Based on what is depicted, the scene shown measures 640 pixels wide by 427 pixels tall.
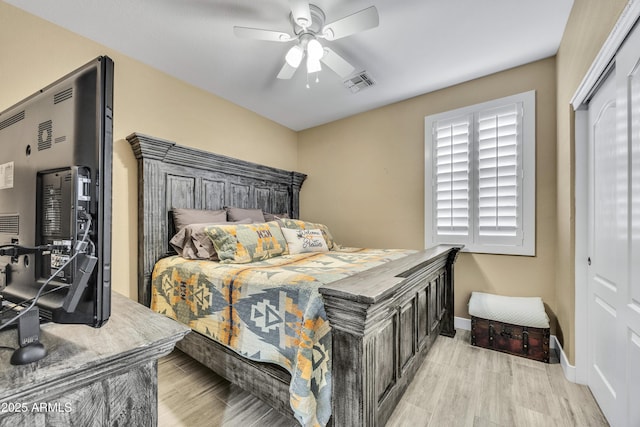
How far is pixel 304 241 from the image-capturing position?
8.62 ft

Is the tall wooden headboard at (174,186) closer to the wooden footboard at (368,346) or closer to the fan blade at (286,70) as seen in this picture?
the wooden footboard at (368,346)

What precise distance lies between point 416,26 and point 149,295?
309 centimetres

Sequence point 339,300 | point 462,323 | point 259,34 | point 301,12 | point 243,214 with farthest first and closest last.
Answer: point 243,214 < point 462,323 < point 259,34 < point 301,12 < point 339,300

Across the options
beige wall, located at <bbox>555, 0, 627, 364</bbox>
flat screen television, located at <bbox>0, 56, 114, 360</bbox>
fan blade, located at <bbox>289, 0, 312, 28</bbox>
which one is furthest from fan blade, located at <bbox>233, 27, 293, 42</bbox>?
beige wall, located at <bbox>555, 0, 627, 364</bbox>

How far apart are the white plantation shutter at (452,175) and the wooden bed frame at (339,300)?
410 millimetres

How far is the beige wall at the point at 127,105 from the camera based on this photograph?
5.90 feet

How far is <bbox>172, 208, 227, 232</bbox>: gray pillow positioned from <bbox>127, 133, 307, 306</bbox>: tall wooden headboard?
88 millimetres

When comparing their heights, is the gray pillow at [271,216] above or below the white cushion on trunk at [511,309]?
above

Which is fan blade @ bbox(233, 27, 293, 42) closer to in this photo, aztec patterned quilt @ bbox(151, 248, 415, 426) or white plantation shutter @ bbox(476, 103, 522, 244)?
aztec patterned quilt @ bbox(151, 248, 415, 426)

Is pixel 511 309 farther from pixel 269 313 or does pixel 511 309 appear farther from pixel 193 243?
pixel 193 243

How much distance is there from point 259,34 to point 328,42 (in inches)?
24.2

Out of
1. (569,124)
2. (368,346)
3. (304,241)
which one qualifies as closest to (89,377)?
(368,346)

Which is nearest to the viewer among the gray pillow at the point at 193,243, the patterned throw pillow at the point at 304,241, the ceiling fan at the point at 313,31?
the ceiling fan at the point at 313,31

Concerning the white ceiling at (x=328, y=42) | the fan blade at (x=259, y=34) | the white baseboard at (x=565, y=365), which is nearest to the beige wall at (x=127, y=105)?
the white ceiling at (x=328, y=42)
